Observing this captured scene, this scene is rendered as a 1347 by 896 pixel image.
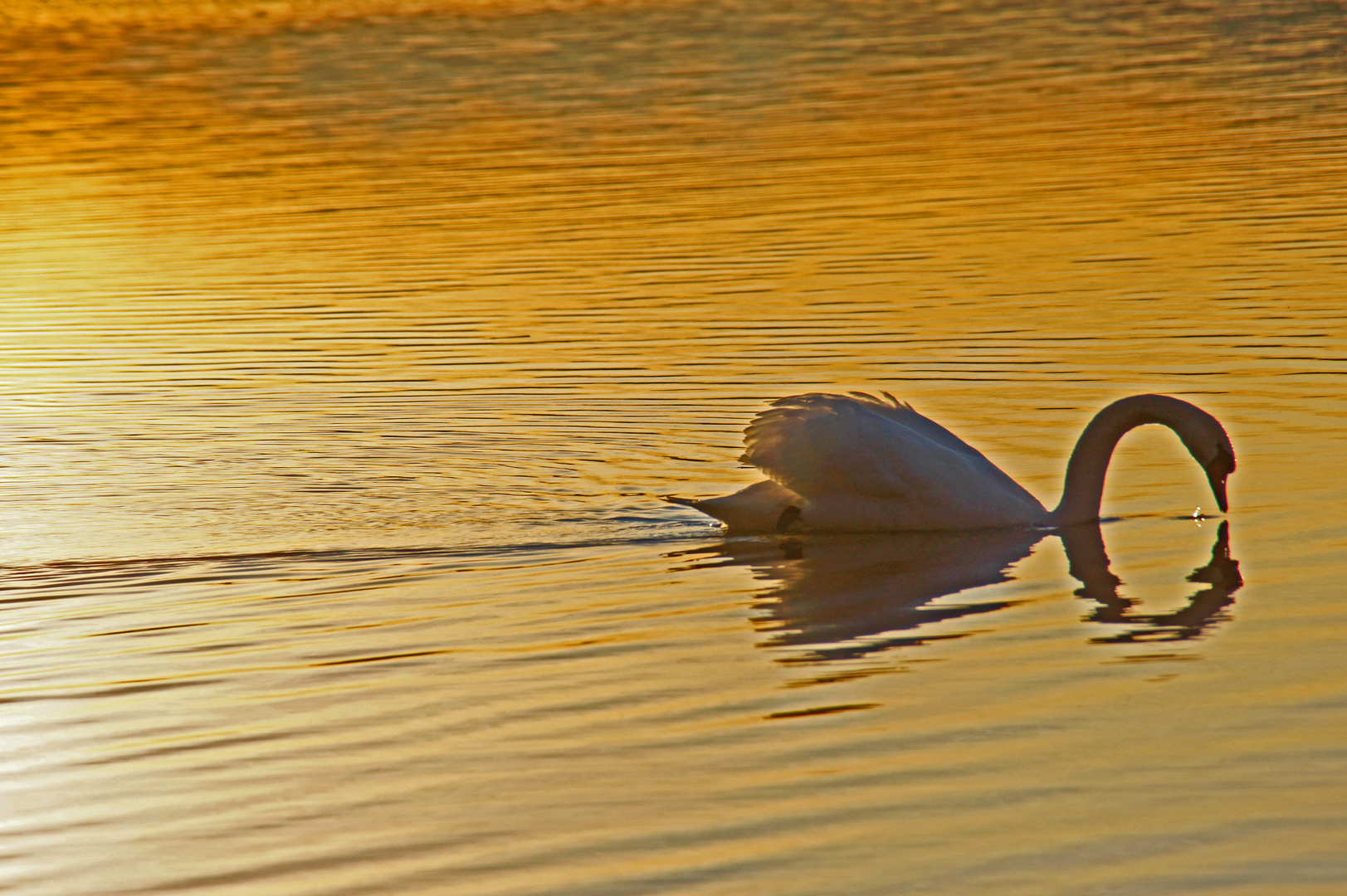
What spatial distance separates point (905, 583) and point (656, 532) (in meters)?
→ 1.46

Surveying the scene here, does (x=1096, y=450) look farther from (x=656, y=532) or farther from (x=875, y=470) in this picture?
(x=656, y=532)

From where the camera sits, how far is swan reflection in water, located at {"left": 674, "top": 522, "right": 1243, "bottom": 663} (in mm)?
7492

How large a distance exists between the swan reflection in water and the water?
4cm

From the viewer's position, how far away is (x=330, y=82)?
34.0 m

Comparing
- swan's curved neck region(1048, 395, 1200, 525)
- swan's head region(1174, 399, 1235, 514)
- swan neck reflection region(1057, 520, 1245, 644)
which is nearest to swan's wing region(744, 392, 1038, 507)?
swan's curved neck region(1048, 395, 1200, 525)

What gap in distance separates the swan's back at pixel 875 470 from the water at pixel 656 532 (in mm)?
183

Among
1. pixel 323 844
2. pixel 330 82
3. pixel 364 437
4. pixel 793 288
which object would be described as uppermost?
pixel 330 82

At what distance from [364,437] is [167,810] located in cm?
577

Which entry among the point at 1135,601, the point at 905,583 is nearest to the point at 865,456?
the point at 905,583

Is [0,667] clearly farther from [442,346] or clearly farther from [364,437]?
[442,346]

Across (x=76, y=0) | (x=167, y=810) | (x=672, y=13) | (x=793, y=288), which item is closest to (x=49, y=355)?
(x=793, y=288)

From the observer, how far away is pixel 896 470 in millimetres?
9211

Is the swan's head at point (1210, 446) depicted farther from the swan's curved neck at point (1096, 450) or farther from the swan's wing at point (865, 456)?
the swan's wing at point (865, 456)

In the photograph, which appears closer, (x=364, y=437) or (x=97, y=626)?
(x=97, y=626)
